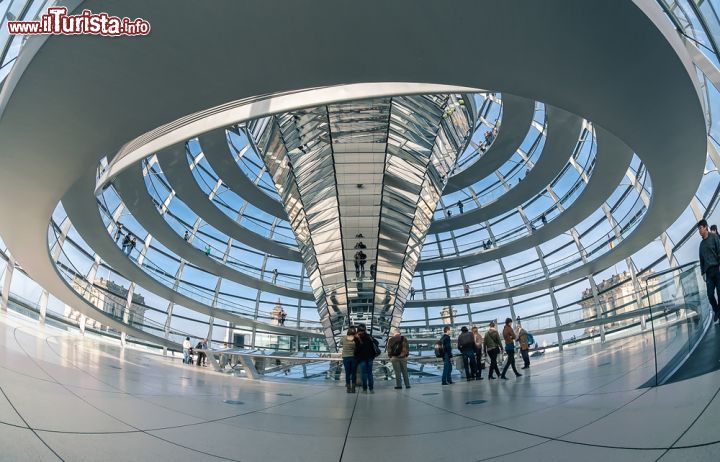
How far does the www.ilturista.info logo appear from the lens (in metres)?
6.22

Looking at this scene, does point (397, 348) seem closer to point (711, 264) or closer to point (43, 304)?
point (711, 264)

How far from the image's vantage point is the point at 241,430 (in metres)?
4.05

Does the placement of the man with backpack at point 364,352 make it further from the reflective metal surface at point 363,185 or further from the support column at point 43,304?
the support column at point 43,304

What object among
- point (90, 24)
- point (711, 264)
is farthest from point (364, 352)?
point (90, 24)

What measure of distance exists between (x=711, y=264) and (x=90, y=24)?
9.44 metres

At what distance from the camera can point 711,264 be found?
6.03 metres

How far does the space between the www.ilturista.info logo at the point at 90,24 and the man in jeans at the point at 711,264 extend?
8.52 metres

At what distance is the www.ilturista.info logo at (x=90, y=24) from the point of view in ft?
20.4

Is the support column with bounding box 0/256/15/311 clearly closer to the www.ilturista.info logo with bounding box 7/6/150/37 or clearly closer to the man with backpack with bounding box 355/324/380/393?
the www.ilturista.info logo with bounding box 7/6/150/37

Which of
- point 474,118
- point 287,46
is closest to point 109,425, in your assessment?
point 287,46

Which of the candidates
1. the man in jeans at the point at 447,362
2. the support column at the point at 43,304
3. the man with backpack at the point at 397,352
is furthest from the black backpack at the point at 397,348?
the support column at the point at 43,304

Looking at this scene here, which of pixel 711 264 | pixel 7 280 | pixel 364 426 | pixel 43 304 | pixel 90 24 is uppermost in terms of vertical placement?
pixel 90 24

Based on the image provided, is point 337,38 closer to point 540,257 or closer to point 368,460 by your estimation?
point 368,460

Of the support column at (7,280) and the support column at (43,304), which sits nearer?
the support column at (7,280)
